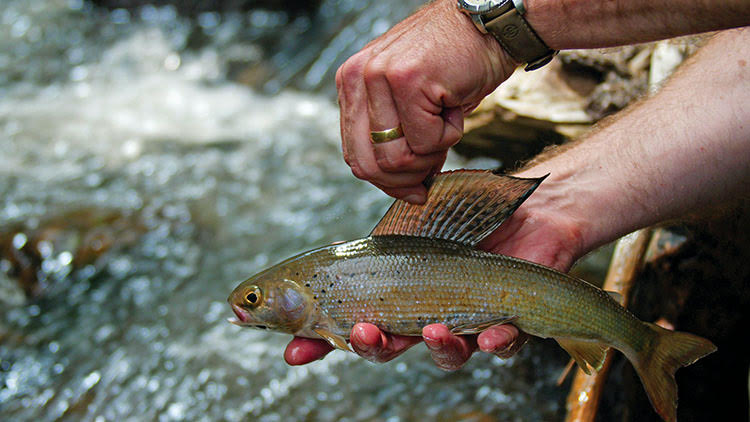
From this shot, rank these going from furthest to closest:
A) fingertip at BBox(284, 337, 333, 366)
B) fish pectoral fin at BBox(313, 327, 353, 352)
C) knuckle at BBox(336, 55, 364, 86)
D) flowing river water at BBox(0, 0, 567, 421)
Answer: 1. flowing river water at BBox(0, 0, 567, 421)
2. fingertip at BBox(284, 337, 333, 366)
3. fish pectoral fin at BBox(313, 327, 353, 352)
4. knuckle at BBox(336, 55, 364, 86)

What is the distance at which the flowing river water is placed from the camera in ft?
14.0

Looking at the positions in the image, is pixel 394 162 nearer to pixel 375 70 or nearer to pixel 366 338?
pixel 375 70

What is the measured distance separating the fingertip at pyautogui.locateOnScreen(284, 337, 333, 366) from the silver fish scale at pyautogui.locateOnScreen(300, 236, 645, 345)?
0.15 m

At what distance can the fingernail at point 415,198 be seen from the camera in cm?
227

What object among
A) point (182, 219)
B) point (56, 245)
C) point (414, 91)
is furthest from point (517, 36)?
point (56, 245)

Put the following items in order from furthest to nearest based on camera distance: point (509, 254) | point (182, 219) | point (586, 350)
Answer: point (182, 219) → point (509, 254) → point (586, 350)

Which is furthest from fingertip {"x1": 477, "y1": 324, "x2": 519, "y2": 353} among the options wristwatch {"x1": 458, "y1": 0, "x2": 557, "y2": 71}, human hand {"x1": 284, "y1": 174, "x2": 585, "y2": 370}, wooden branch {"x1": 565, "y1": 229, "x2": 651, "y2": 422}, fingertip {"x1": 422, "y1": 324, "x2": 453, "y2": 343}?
wristwatch {"x1": 458, "y1": 0, "x2": 557, "y2": 71}

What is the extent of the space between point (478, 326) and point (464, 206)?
0.42m

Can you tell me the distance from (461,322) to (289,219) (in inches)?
164

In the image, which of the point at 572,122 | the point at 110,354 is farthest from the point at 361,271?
the point at 110,354

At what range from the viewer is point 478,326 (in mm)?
2260

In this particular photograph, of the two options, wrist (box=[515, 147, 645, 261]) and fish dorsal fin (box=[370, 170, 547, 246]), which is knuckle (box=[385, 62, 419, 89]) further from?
wrist (box=[515, 147, 645, 261])

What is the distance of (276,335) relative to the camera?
16.1ft

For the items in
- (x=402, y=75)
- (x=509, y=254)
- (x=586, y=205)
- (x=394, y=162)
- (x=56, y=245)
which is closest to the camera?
(x=402, y=75)
